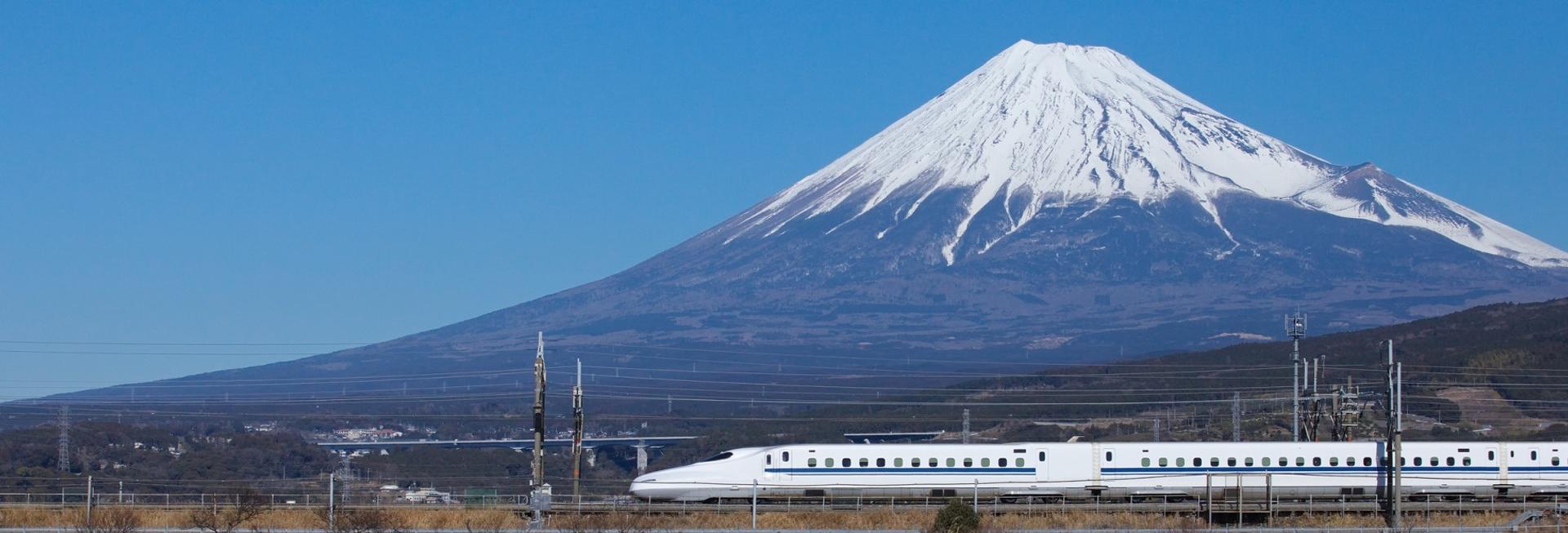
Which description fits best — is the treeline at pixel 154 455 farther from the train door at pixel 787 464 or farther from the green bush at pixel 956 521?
the green bush at pixel 956 521

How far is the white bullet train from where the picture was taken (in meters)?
62.2

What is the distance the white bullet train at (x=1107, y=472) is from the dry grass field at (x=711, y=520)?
4471mm

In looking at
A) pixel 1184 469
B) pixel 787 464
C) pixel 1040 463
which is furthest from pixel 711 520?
pixel 1184 469

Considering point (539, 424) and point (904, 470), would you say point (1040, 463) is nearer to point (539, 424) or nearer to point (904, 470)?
point (904, 470)

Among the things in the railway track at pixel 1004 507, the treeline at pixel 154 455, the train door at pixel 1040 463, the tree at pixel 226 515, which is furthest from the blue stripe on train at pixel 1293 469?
the treeline at pixel 154 455

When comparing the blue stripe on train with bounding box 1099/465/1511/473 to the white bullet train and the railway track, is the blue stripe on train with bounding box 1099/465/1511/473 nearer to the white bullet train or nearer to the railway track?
the white bullet train

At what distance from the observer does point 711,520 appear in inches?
2207

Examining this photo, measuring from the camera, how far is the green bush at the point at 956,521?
48312 millimetres

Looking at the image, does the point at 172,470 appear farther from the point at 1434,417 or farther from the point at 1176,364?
the point at 1176,364

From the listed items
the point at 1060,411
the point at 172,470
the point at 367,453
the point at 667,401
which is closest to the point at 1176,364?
the point at 1060,411

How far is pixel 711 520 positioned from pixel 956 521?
9.33 metres

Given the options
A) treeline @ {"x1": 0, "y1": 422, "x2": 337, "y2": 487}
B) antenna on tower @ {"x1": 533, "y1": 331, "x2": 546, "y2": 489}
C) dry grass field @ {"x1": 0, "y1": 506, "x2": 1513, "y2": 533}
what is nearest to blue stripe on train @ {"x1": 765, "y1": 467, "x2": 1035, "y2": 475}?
dry grass field @ {"x1": 0, "y1": 506, "x2": 1513, "y2": 533}

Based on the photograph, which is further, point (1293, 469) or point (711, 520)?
point (1293, 469)

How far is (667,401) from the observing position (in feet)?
611
